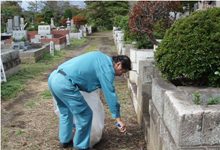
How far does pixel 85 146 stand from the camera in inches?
171

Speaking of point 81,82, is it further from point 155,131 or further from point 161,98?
point 161,98

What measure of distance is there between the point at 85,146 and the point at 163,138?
1.37 m

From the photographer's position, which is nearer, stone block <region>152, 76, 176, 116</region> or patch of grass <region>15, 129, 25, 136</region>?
stone block <region>152, 76, 176, 116</region>

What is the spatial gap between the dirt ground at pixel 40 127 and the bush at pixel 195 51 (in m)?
1.32

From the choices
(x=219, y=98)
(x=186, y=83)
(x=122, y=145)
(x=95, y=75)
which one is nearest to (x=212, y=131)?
(x=219, y=98)

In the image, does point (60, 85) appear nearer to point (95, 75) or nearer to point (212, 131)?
point (95, 75)

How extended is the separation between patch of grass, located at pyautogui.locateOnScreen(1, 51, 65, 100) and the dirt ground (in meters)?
0.29

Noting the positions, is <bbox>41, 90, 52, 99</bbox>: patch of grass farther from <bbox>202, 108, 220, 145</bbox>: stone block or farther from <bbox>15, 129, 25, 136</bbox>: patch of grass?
<bbox>202, 108, 220, 145</bbox>: stone block

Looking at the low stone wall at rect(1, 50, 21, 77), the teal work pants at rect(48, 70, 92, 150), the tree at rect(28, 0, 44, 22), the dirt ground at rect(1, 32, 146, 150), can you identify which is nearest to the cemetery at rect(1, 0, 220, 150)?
the dirt ground at rect(1, 32, 146, 150)

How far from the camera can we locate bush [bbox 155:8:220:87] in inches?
134

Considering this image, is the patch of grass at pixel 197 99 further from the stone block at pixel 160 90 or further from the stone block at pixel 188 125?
the stone block at pixel 160 90

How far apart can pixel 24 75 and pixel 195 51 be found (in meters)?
7.32

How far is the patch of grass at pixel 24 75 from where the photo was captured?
7.75m

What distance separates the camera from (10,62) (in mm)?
9797
